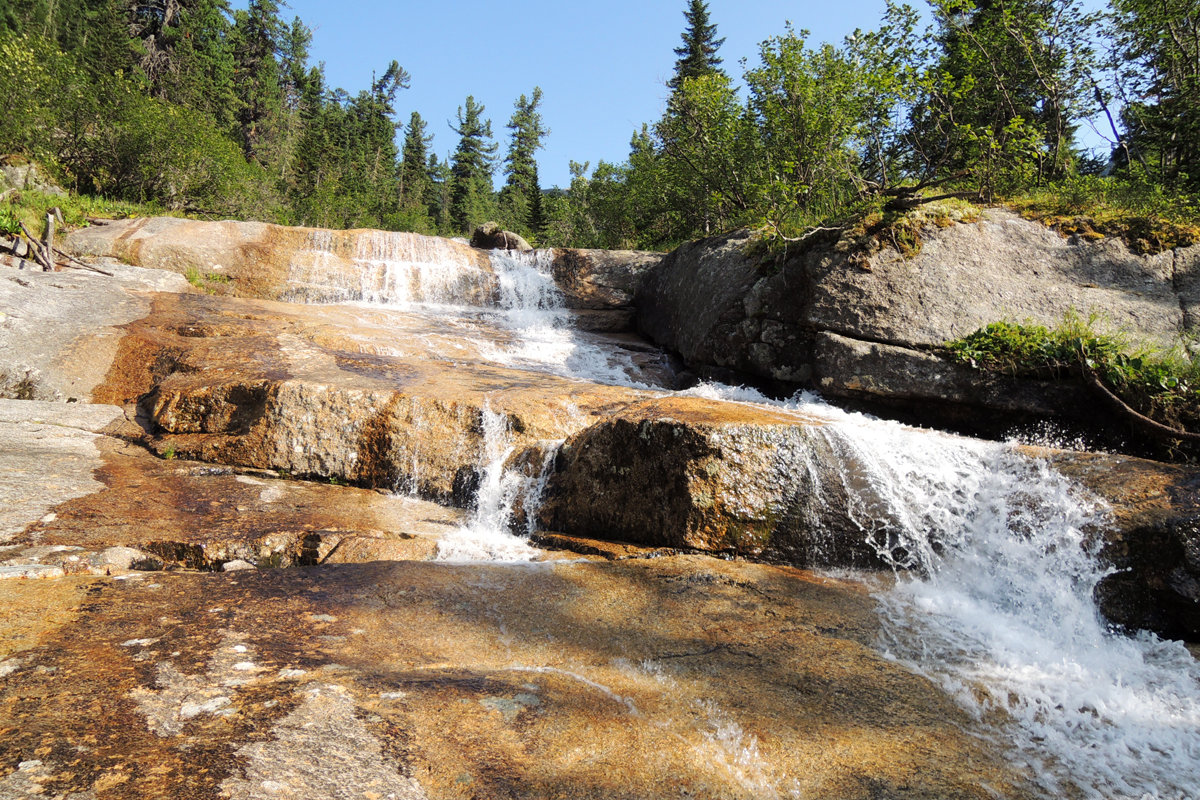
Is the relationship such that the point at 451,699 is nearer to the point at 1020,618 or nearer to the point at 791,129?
the point at 1020,618

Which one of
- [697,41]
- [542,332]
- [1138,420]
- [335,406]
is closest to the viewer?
[1138,420]

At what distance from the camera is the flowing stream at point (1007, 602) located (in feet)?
8.80

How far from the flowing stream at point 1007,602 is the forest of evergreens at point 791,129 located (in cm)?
511

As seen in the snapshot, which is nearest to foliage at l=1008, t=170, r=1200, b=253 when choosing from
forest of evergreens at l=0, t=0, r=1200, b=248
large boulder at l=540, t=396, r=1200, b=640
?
forest of evergreens at l=0, t=0, r=1200, b=248

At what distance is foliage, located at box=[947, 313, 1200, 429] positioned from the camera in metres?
5.61

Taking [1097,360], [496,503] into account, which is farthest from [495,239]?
[1097,360]

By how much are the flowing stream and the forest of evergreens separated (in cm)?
511

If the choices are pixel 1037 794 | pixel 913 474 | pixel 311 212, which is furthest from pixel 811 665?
pixel 311 212

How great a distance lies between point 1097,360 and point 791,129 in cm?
717

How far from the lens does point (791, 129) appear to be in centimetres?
1110

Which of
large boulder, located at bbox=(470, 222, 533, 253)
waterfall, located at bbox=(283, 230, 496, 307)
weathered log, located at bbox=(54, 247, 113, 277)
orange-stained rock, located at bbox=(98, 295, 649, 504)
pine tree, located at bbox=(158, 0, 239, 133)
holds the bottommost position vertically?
orange-stained rock, located at bbox=(98, 295, 649, 504)

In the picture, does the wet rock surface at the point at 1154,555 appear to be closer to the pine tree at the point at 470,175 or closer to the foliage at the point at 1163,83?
the foliage at the point at 1163,83

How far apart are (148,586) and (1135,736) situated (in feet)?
18.0

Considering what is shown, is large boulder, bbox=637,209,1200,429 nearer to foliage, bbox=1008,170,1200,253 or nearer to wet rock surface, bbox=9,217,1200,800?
foliage, bbox=1008,170,1200,253
